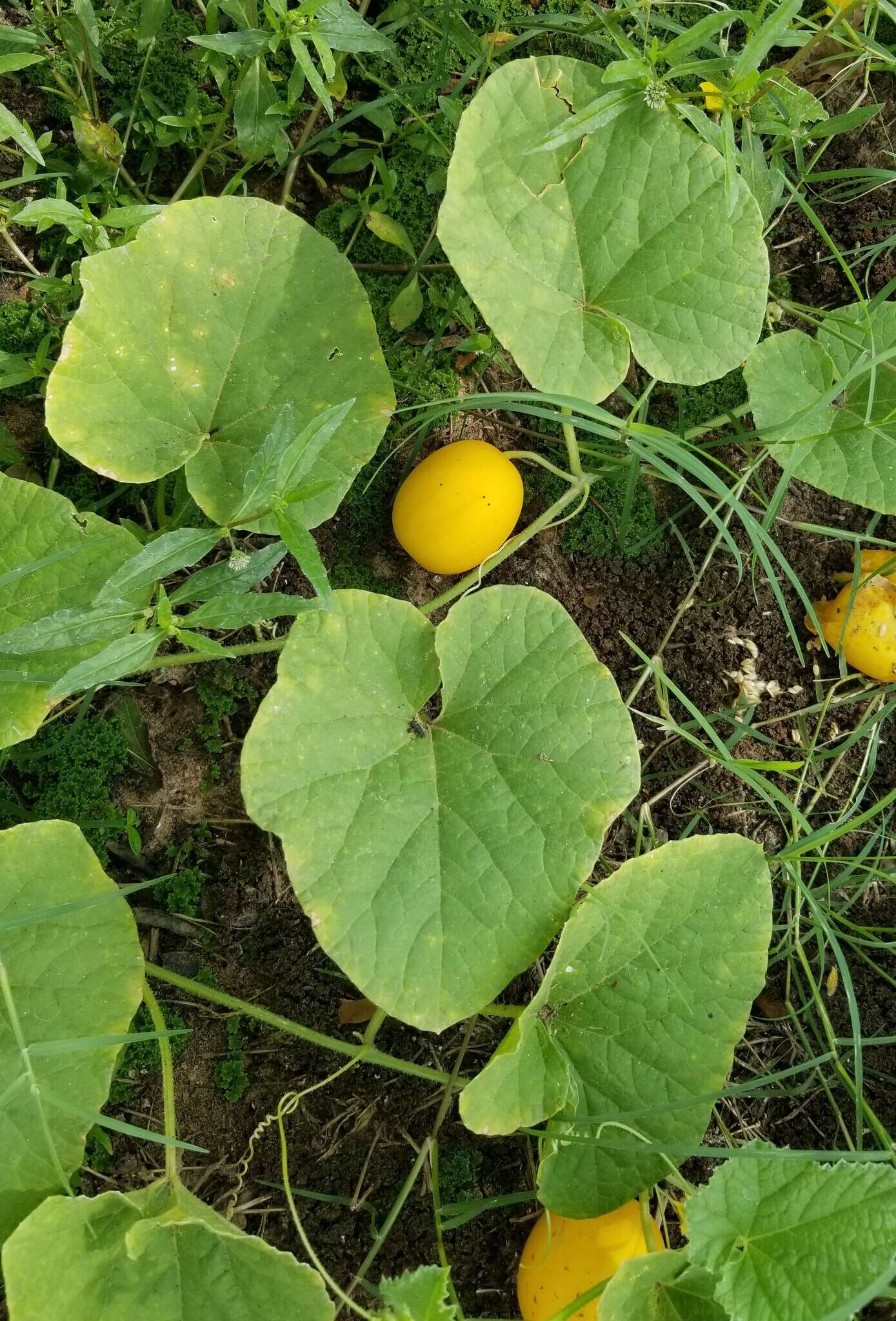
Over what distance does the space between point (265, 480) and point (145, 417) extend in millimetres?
413

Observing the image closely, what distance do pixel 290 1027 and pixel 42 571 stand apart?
3.16 feet

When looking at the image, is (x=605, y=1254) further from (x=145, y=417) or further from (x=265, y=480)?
(x=145, y=417)

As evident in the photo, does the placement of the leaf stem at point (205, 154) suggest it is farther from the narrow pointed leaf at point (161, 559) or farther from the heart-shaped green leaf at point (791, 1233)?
the heart-shaped green leaf at point (791, 1233)

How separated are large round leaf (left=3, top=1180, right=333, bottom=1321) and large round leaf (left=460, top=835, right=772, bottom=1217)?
460mm

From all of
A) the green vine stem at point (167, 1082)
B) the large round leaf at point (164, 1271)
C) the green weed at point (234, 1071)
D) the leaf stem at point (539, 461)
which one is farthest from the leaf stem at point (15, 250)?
the large round leaf at point (164, 1271)

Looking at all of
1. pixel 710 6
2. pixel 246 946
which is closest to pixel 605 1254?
pixel 246 946

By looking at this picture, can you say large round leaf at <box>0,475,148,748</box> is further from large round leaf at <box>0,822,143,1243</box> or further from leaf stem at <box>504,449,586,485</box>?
leaf stem at <box>504,449,586,485</box>

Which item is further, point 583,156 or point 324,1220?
point 324,1220

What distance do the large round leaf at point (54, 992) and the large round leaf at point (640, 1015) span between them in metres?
0.72

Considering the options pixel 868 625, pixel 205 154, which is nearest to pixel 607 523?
pixel 868 625

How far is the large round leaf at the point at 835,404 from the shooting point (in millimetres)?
2225

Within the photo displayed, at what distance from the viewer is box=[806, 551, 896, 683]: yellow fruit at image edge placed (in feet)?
7.87

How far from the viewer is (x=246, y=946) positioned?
2.17 m

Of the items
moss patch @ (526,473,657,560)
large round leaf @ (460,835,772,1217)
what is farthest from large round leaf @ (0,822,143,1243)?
moss patch @ (526,473,657,560)
